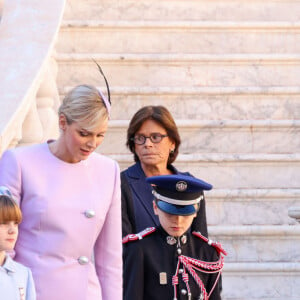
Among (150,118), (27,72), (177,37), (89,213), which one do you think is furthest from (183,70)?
(89,213)

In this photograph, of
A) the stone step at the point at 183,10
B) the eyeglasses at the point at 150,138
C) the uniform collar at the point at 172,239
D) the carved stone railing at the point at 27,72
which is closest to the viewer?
the uniform collar at the point at 172,239

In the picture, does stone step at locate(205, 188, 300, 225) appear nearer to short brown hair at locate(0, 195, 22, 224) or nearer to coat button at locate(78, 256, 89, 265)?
coat button at locate(78, 256, 89, 265)

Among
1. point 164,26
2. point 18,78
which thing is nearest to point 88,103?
point 18,78

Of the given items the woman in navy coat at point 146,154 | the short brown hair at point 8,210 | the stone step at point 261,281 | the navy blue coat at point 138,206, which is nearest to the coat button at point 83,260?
the short brown hair at point 8,210

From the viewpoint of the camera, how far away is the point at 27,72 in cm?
628

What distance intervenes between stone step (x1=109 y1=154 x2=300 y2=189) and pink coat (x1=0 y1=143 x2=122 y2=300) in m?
3.60

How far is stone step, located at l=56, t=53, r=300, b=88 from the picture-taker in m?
8.23

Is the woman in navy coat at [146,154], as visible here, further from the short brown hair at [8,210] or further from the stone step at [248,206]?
the stone step at [248,206]

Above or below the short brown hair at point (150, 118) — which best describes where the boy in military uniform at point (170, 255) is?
below

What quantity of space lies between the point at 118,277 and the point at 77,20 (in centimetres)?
475

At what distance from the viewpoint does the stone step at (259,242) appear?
740 centimetres

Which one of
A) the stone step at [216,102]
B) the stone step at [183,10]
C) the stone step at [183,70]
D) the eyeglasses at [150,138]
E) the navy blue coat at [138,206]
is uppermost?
the stone step at [183,10]

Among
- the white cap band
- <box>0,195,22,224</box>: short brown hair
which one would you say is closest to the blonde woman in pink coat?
<box>0,195,22,224</box>: short brown hair

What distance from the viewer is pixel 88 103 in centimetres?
385
